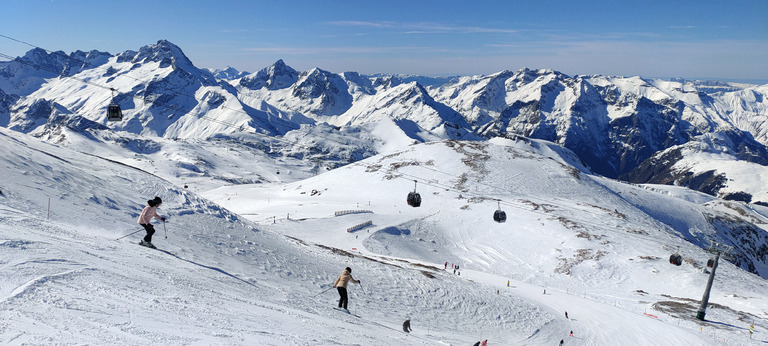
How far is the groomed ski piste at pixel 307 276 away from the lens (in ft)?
36.9

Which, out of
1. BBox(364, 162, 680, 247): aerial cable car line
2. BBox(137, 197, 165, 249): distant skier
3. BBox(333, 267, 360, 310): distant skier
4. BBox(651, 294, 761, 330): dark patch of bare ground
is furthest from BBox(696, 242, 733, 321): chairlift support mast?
BBox(137, 197, 165, 249): distant skier

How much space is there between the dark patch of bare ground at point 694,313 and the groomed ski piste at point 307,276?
0.91 ft

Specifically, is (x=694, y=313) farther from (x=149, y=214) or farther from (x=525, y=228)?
(x=149, y=214)

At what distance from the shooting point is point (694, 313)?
38.3m

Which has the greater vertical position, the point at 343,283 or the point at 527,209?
the point at 343,283

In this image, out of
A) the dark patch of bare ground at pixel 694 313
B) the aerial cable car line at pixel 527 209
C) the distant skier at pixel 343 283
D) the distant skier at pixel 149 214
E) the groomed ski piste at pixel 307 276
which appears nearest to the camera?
the groomed ski piste at pixel 307 276

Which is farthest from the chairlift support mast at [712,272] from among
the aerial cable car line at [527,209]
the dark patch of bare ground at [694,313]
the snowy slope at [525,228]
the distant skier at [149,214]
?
the distant skier at [149,214]

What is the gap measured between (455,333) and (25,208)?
850 inches

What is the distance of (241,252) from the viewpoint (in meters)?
25.0

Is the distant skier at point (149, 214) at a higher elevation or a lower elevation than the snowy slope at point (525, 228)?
higher

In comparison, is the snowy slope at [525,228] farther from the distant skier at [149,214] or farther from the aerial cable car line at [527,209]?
the distant skier at [149,214]

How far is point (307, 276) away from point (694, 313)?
A: 3586cm

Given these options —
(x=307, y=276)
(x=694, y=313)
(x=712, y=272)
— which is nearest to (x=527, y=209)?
(x=712, y=272)

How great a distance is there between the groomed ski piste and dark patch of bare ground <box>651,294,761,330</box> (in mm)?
277
